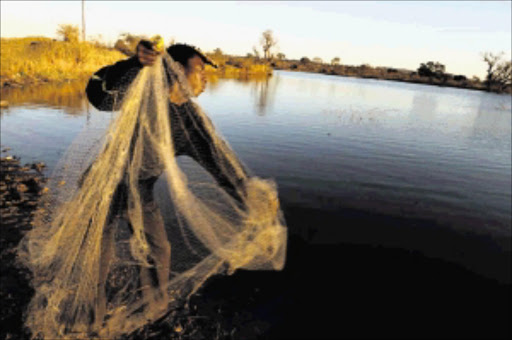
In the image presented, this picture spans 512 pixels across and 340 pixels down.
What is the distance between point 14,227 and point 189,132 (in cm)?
299

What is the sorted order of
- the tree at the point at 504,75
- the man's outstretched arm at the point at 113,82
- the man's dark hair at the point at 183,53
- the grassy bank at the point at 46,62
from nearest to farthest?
the man's outstretched arm at the point at 113,82
the man's dark hair at the point at 183,53
the grassy bank at the point at 46,62
the tree at the point at 504,75

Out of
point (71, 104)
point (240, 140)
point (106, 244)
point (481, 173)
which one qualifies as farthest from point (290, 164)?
point (71, 104)

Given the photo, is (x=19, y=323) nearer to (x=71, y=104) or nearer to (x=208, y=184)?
(x=208, y=184)

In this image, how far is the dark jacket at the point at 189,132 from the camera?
2.36 metres

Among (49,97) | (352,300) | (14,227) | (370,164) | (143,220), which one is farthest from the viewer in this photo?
(49,97)

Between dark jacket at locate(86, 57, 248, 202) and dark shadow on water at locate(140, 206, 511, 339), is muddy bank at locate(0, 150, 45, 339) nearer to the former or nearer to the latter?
dark shadow on water at locate(140, 206, 511, 339)

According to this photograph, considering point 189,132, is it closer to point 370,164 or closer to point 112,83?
point 112,83

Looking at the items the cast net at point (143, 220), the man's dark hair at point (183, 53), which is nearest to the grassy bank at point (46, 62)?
the cast net at point (143, 220)

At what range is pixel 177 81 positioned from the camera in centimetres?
241

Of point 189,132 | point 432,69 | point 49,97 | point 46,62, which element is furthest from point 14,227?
point 432,69

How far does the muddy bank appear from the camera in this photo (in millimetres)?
2721

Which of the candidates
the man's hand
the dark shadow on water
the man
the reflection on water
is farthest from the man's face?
the reflection on water

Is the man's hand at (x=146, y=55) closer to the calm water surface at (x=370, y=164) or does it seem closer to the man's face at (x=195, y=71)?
the man's face at (x=195, y=71)

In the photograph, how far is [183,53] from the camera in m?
2.44
